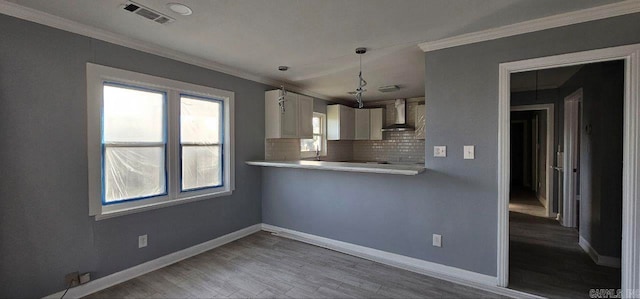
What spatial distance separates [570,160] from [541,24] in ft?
10.1

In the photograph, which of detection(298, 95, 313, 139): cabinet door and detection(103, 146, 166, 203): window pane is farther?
detection(298, 95, 313, 139): cabinet door

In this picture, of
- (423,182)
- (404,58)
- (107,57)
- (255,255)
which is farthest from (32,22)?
(423,182)

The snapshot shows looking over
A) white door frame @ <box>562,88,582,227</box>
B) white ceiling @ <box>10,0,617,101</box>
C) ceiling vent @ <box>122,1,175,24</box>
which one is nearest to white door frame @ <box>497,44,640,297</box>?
white ceiling @ <box>10,0,617,101</box>

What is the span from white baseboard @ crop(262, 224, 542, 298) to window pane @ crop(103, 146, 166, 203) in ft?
6.14

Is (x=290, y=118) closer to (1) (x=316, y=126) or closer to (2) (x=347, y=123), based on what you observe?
(1) (x=316, y=126)

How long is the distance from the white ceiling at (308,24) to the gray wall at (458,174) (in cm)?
24

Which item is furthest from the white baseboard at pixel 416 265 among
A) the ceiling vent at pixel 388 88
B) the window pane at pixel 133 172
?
the ceiling vent at pixel 388 88

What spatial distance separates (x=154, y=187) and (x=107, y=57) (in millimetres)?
1377

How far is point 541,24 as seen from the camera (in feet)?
7.78

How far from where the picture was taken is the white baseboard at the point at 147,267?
8.21 ft

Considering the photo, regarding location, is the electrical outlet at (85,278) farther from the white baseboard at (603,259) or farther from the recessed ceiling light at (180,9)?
the white baseboard at (603,259)

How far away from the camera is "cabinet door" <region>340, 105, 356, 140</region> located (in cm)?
601

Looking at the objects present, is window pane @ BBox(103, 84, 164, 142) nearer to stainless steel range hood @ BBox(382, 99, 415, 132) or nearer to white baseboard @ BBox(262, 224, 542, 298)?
white baseboard @ BBox(262, 224, 542, 298)

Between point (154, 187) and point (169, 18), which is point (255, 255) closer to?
point (154, 187)
